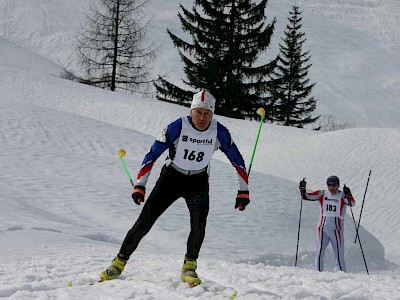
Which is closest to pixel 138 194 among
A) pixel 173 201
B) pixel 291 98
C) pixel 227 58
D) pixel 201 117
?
pixel 173 201

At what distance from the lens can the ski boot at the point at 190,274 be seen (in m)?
4.62

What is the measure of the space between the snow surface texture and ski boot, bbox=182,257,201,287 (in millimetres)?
99

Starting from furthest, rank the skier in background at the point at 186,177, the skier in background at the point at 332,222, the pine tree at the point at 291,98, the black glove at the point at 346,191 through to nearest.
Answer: the pine tree at the point at 291,98, the skier in background at the point at 332,222, the black glove at the point at 346,191, the skier in background at the point at 186,177

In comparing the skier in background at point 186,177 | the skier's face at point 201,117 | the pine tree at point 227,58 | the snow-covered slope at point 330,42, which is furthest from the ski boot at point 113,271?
the snow-covered slope at point 330,42

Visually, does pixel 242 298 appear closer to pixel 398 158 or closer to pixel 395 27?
pixel 398 158

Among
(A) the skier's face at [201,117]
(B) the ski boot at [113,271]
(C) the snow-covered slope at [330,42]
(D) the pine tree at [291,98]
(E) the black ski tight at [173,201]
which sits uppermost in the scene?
(C) the snow-covered slope at [330,42]

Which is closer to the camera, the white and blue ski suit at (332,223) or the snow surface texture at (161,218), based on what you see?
the snow surface texture at (161,218)

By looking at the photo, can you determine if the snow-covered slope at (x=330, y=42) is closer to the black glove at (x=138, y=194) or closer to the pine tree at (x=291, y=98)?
the pine tree at (x=291, y=98)

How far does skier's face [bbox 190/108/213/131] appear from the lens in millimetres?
4719

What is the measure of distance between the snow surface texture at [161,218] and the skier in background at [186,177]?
31 cm

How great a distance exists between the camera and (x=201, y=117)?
472cm

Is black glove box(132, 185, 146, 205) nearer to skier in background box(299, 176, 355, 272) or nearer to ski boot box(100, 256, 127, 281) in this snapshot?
ski boot box(100, 256, 127, 281)

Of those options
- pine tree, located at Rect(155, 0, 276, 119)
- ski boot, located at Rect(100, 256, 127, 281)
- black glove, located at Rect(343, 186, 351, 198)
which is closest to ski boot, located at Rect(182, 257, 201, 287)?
Answer: ski boot, located at Rect(100, 256, 127, 281)

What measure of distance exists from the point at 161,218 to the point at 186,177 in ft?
20.3
